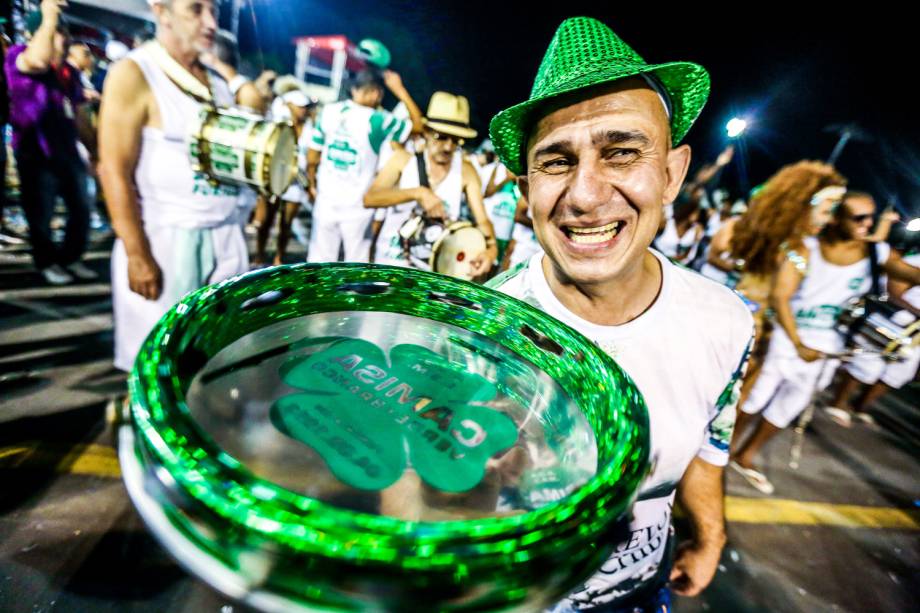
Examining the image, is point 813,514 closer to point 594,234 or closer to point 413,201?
point 594,234

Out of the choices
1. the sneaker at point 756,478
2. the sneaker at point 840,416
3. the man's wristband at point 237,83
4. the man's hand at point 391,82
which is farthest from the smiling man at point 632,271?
the sneaker at point 840,416

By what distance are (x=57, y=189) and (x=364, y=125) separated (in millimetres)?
3756

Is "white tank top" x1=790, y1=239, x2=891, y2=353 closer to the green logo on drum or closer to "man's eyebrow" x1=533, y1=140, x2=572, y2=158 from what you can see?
"man's eyebrow" x1=533, y1=140, x2=572, y2=158

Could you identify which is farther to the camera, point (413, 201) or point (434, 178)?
point (434, 178)

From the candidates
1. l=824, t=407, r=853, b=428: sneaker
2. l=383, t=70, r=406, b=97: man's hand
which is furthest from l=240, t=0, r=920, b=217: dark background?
l=824, t=407, r=853, b=428: sneaker

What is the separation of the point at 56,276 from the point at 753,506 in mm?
7725

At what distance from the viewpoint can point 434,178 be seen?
420 centimetres

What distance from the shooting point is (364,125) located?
15.5ft

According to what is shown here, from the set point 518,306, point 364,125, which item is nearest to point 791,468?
point 518,306

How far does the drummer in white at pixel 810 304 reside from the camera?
3.68 meters

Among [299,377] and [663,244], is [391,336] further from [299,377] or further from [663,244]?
[663,244]

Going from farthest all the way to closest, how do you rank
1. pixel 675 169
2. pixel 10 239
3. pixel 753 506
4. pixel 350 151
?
1. pixel 10 239
2. pixel 350 151
3. pixel 753 506
4. pixel 675 169

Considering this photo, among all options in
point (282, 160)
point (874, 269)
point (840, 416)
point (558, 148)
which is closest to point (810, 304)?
point (874, 269)

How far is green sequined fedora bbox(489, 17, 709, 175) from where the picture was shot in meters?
0.98
